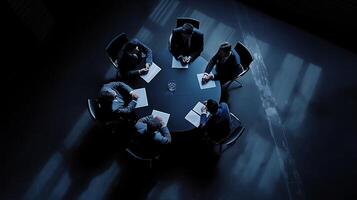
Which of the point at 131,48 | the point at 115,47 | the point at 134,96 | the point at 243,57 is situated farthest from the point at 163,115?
the point at 243,57

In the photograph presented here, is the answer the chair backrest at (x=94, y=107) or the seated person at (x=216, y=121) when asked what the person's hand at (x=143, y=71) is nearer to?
the chair backrest at (x=94, y=107)

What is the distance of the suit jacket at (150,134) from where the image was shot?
14.2ft

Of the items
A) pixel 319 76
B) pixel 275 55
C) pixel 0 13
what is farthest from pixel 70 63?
Result: pixel 319 76

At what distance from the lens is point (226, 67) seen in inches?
195

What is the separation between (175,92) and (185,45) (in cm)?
89

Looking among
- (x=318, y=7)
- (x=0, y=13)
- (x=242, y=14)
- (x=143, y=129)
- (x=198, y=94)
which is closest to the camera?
(x=143, y=129)

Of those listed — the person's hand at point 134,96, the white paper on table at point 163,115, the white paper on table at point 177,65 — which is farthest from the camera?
the white paper on table at point 177,65

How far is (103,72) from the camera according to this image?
5.91 meters

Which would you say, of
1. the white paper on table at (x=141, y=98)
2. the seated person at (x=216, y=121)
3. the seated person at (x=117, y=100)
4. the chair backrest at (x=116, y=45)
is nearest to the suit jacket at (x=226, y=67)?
the seated person at (x=216, y=121)

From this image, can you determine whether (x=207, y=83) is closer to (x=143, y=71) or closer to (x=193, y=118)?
(x=193, y=118)

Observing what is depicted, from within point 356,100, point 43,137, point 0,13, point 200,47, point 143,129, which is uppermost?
point 356,100

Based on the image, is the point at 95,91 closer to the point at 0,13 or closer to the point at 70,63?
the point at 70,63

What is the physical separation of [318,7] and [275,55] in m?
1.26

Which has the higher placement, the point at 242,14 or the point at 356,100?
the point at 242,14
